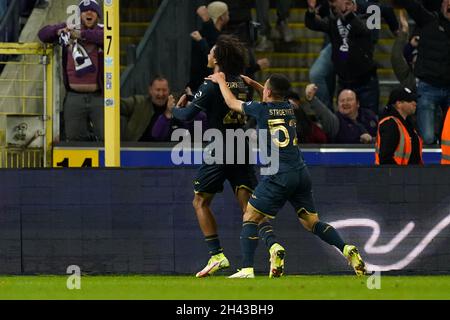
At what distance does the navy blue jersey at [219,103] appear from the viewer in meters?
13.9

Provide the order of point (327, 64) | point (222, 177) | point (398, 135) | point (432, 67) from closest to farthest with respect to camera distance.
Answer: point (222, 177) → point (398, 135) → point (432, 67) → point (327, 64)

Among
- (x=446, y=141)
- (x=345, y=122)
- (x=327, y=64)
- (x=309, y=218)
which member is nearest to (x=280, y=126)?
(x=309, y=218)

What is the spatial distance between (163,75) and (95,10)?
1.47 meters

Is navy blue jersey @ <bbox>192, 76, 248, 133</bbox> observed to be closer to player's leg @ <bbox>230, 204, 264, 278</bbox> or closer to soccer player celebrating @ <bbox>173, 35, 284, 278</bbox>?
soccer player celebrating @ <bbox>173, 35, 284, 278</bbox>

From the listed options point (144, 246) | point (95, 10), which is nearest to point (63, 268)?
point (144, 246)

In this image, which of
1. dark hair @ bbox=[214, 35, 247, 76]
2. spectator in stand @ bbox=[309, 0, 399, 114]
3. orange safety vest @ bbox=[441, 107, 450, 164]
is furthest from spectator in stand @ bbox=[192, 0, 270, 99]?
dark hair @ bbox=[214, 35, 247, 76]

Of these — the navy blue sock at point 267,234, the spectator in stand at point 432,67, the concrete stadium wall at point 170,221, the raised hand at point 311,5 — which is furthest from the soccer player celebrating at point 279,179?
the raised hand at point 311,5

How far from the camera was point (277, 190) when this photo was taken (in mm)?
13414

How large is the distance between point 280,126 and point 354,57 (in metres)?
5.07

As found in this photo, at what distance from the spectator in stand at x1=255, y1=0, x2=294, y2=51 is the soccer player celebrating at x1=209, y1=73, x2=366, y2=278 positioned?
607 cm

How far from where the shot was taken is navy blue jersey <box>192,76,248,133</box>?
45.5 ft

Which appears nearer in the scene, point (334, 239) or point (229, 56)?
point (334, 239)

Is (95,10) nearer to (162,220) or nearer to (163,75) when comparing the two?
(163,75)

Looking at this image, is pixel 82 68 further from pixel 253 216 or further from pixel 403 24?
pixel 253 216
